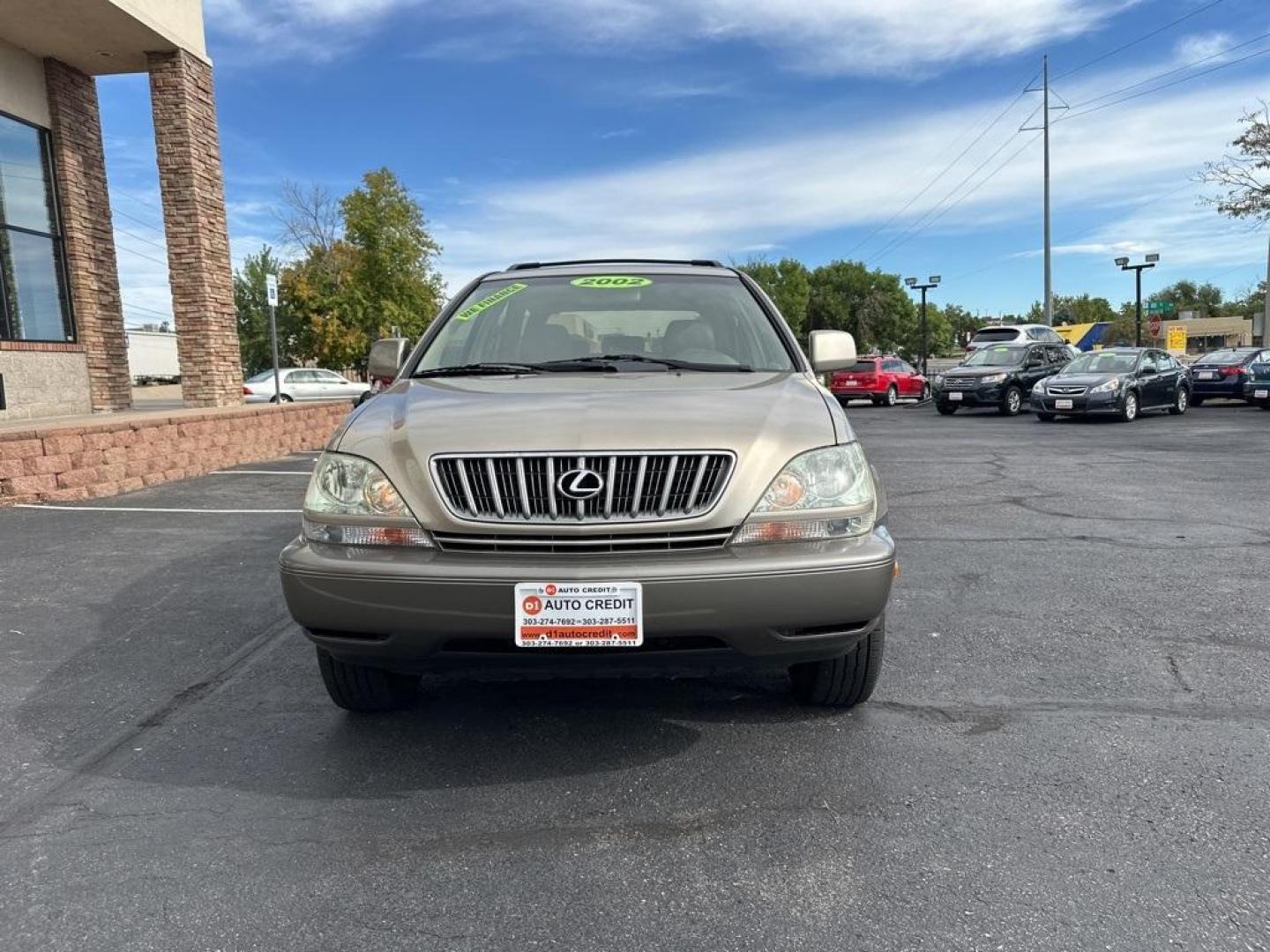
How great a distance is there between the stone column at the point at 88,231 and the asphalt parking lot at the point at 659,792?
12.0 metres

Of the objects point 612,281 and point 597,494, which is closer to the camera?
point 597,494

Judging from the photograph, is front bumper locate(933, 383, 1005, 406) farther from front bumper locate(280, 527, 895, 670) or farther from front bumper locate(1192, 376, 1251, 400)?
front bumper locate(280, 527, 895, 670)

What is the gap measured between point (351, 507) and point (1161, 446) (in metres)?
13.2

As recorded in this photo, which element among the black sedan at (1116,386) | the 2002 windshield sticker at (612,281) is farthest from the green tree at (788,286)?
the 2002 windshield sticker at (612,281)

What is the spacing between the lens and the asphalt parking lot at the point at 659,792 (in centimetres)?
217

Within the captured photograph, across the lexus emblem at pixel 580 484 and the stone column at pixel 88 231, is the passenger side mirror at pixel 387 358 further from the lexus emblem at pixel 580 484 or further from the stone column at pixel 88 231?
the stone column at pixel 88 231

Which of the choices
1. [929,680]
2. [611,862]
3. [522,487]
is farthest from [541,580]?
[929,680]

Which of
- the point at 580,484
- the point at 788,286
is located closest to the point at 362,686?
the point at 580,484

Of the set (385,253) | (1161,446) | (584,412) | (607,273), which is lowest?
(1161,446)

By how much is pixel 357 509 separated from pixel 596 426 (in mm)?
782

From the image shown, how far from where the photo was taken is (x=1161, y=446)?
42.5ft

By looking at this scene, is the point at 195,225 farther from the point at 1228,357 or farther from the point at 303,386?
the point at 1228,357

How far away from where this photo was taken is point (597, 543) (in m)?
2.61

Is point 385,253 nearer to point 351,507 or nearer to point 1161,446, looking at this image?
point 1161,446
